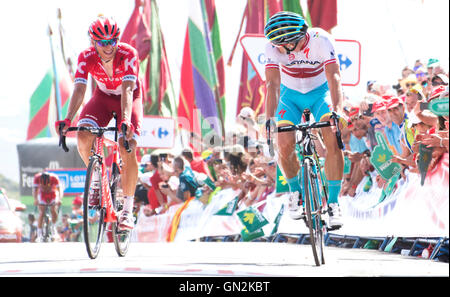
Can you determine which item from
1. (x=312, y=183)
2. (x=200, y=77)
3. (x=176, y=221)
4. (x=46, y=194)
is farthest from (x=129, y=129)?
(x=200, y=77)

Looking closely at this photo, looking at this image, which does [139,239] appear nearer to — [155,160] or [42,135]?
[155,160]

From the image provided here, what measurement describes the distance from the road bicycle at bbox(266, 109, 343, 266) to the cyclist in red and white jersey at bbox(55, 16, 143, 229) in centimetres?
151

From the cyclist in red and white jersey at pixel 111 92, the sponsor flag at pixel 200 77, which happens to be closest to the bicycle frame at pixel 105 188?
the cyclist in red and white jersey at pixel 111 92

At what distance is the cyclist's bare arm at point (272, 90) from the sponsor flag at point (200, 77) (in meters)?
10.0

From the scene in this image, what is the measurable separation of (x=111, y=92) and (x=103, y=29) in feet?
2.50

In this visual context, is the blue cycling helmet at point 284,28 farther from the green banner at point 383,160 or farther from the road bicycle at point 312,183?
the green banner at point 383,160

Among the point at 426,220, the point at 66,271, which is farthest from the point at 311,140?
the point at 66,271

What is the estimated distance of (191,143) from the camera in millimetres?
16484

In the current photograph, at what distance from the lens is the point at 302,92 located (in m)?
7.01

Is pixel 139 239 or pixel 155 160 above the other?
pixel 155 160

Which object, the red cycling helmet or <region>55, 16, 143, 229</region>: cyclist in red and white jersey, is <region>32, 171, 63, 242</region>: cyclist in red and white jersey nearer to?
<region>55, 16, 143, 229</region>: cyclist in red and white jersey

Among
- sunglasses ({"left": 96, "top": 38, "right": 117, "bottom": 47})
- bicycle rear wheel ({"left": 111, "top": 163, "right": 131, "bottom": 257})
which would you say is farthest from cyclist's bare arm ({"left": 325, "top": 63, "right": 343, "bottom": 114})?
bicycle rear wheel ({"left": 111, "top": 163, "right": 131, "bottom": 257})

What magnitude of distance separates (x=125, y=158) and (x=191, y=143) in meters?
8.94

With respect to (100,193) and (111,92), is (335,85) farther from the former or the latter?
(100,193)
